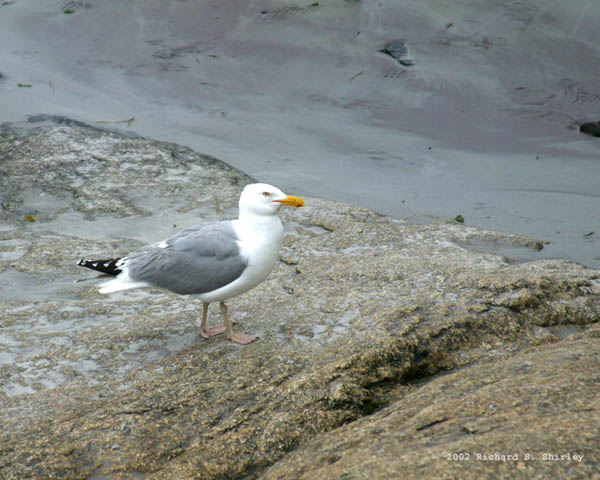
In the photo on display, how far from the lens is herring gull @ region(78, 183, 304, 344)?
3404 millimetres

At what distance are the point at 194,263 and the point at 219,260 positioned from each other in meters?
0.14

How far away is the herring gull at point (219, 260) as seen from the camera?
11.2 feet

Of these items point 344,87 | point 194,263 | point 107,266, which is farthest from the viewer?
point 344,87

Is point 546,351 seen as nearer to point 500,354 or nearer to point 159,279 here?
point 500,354

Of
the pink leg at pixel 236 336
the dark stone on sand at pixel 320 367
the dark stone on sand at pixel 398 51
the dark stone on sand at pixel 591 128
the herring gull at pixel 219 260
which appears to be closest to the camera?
the dark stone on sand at pixel 320 367

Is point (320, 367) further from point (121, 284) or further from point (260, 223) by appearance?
point (121, 284)

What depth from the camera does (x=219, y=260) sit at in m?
3.42

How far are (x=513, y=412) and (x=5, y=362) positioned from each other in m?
2.30

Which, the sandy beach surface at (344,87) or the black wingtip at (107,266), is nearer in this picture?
the black wingtip at (107,266)

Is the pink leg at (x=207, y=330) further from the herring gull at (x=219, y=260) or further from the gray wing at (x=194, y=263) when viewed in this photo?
the gray wing at (x=194, y=263)

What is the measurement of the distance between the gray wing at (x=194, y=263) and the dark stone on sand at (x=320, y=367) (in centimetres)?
26

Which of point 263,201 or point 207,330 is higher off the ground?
point 263,201

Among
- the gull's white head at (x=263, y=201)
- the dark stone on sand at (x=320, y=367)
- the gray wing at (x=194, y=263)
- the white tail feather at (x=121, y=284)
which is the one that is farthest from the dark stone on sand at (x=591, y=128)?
the white tail feather at (x=121, y=284)

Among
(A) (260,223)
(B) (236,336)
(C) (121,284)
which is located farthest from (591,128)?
(C) (121,284)
